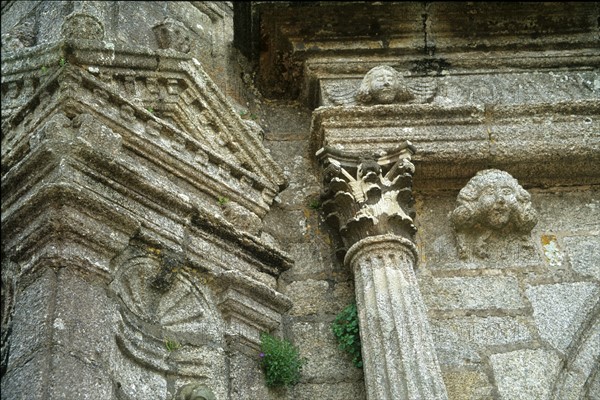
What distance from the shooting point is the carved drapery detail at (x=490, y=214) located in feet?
16.9

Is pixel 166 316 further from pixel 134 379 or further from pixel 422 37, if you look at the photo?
pixel 422 37

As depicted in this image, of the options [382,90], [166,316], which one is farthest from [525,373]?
[382,90]

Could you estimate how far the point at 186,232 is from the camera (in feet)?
15.4

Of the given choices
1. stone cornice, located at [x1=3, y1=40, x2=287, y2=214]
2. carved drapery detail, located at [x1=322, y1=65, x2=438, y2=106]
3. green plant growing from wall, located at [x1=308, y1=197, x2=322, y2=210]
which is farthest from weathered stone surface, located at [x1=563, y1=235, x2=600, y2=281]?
stone cornice, located at [x1=3, y1=40, x2=287, y2=214]

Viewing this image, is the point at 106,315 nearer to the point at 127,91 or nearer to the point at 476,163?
the point at 127,91

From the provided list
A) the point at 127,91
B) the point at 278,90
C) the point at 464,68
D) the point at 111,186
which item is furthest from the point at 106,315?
the point at 464,68

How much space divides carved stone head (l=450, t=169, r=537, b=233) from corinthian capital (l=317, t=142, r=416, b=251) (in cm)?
34

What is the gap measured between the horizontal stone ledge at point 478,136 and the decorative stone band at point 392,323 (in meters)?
0.80

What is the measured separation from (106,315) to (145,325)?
0.33 m

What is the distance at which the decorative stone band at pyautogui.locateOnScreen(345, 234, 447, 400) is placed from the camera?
415 centimetres

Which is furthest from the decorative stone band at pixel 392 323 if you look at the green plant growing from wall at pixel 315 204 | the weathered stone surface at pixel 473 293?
the green plant growing from wall at pixel 315 204

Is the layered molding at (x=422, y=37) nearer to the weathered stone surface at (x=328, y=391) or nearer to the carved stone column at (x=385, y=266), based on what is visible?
the carved stone column at (x=385, y=266)

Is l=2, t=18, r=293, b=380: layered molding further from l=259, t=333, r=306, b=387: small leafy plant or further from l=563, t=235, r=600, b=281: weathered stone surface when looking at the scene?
l=563, t=235, r=600, b=281: weathered stone surface

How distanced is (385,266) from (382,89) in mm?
1449
